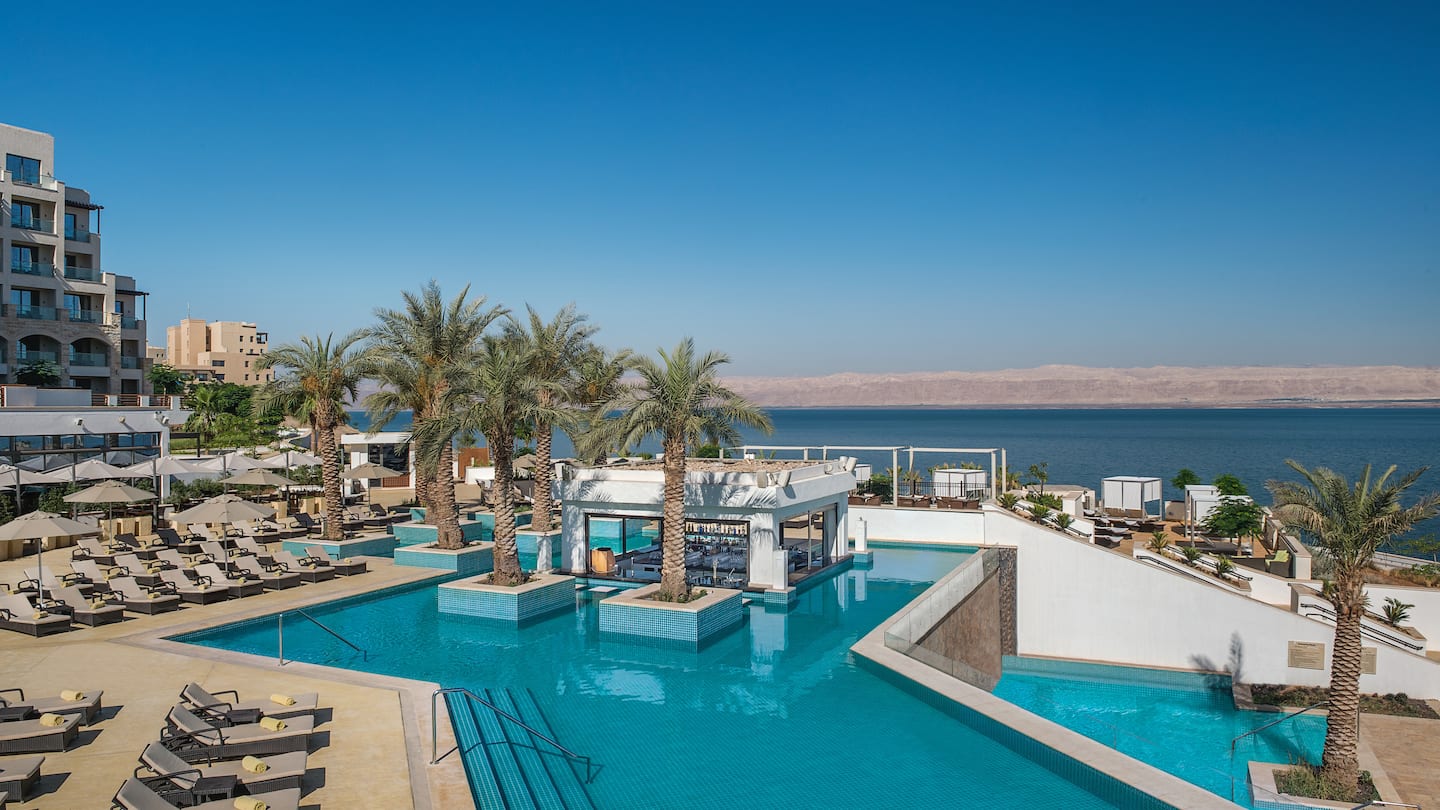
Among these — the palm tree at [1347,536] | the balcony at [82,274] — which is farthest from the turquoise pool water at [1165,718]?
the balcony at [82,274]

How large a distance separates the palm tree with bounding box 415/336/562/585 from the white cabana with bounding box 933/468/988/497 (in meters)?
14.5

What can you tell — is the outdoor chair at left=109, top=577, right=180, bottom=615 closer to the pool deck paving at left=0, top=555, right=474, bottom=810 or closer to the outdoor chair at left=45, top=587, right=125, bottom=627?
the pool deck paving at left=0, top=555, right=474, bottom=810

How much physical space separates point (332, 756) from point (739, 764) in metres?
4.07

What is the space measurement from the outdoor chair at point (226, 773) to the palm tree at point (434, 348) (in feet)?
44.5

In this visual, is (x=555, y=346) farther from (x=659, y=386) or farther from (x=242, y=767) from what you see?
(x=242, y=767)

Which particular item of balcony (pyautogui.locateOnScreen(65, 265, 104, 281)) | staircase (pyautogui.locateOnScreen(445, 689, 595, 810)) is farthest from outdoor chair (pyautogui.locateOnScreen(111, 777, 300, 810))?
balcony (pyautogui.locateOnScreen(65, 265, 104, 281))

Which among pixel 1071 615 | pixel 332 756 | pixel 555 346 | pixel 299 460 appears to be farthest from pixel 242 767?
pixel 299 460

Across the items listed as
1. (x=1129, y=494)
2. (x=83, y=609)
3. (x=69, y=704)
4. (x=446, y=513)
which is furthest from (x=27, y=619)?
(x=1129, y=494)

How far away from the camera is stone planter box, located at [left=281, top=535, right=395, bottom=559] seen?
22.0 metres

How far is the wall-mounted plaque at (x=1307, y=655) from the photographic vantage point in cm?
2042

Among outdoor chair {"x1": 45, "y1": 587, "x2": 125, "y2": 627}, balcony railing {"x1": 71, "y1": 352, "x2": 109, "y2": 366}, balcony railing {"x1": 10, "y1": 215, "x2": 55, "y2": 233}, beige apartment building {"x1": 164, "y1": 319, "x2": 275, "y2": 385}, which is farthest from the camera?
beige apartment building {"x1": 164, "y1": 319, "x2": 275, "y2": 385}

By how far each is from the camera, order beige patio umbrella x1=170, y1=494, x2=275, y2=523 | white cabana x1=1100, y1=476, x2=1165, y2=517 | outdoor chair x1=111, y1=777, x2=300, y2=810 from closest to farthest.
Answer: outdoor chair x1=111, y1=777, x2=300, y2=810 < beige patio umbrella x1=170, y1=494, x2=275, y2=523 < white cabana x1=1100, y1=476, x2=1165, y2=517

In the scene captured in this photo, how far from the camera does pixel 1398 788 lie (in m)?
14.9

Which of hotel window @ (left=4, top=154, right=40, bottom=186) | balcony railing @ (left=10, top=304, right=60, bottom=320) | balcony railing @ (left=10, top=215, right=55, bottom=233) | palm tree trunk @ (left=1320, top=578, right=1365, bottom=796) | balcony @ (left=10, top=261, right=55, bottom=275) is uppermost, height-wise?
hotel window @ (left=4, top=154, right=40, bottom=186)
